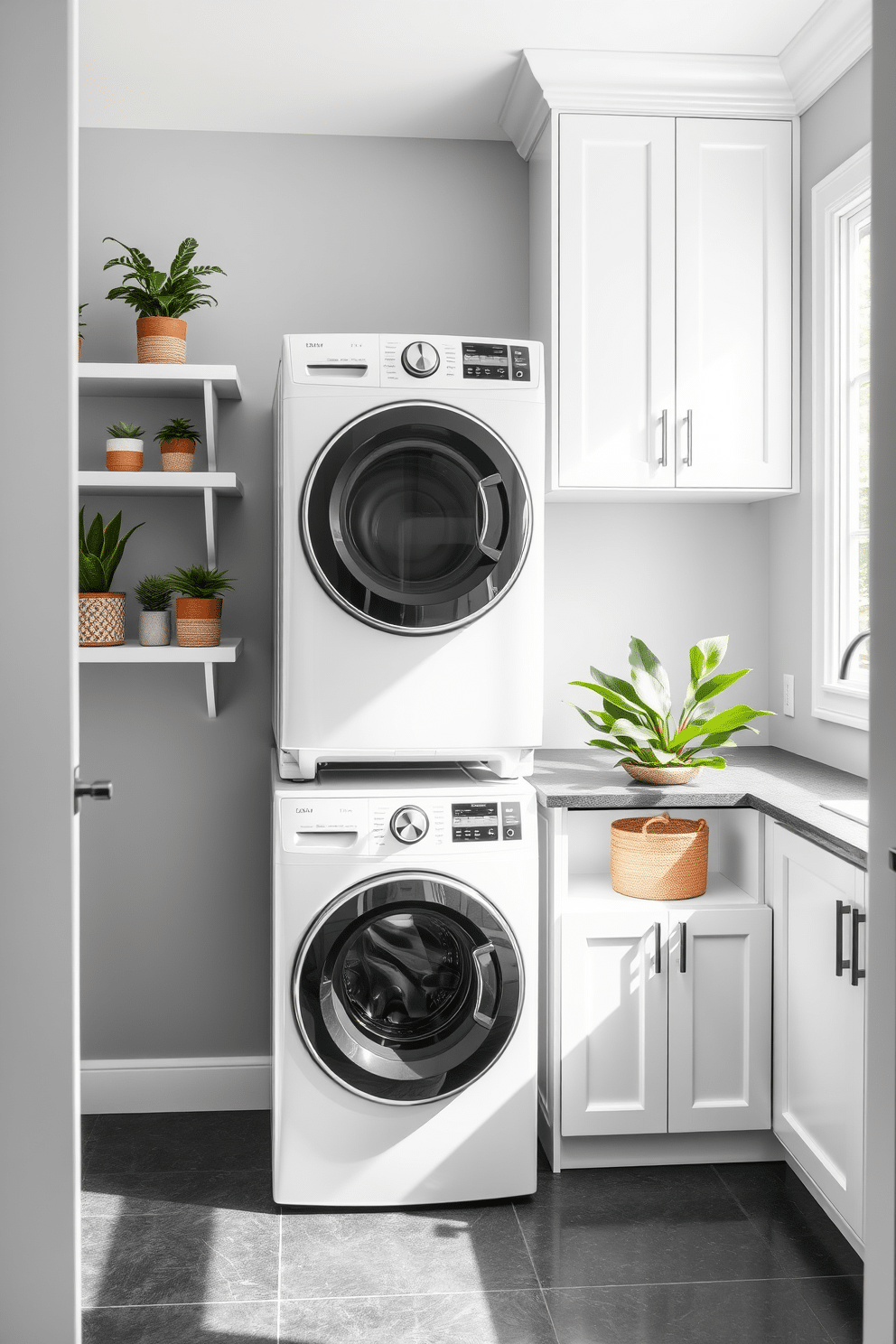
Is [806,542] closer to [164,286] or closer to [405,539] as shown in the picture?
[405,539]

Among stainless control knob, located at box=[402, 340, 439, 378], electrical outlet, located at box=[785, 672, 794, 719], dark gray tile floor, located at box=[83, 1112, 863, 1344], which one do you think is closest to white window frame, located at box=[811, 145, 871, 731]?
electrical outlet, located at box=[785, 672, 794, 719]

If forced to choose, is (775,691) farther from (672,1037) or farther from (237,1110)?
(237,1110)

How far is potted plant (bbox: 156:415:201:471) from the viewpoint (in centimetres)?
271

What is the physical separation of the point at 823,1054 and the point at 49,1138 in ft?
4.80

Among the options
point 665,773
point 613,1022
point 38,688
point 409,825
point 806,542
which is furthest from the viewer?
point 806,542

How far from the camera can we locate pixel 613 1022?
2465 mm

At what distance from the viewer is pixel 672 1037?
2.47m

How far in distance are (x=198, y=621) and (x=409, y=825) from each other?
77 centimetres

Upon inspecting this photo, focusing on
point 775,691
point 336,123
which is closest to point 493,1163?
point 775,691

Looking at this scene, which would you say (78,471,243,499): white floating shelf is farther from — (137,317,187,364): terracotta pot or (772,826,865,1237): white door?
(772,826,865,1237): white door

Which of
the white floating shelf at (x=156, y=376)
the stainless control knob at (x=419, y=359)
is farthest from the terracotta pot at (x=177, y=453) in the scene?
the stainless control knob at (x=419, y=359)

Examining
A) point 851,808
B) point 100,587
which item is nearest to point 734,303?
point 851,808

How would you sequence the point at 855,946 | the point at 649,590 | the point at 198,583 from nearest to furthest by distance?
the point at 855,946, the point at 198,583, the point at 649,590

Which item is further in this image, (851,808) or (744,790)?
(744,790)
